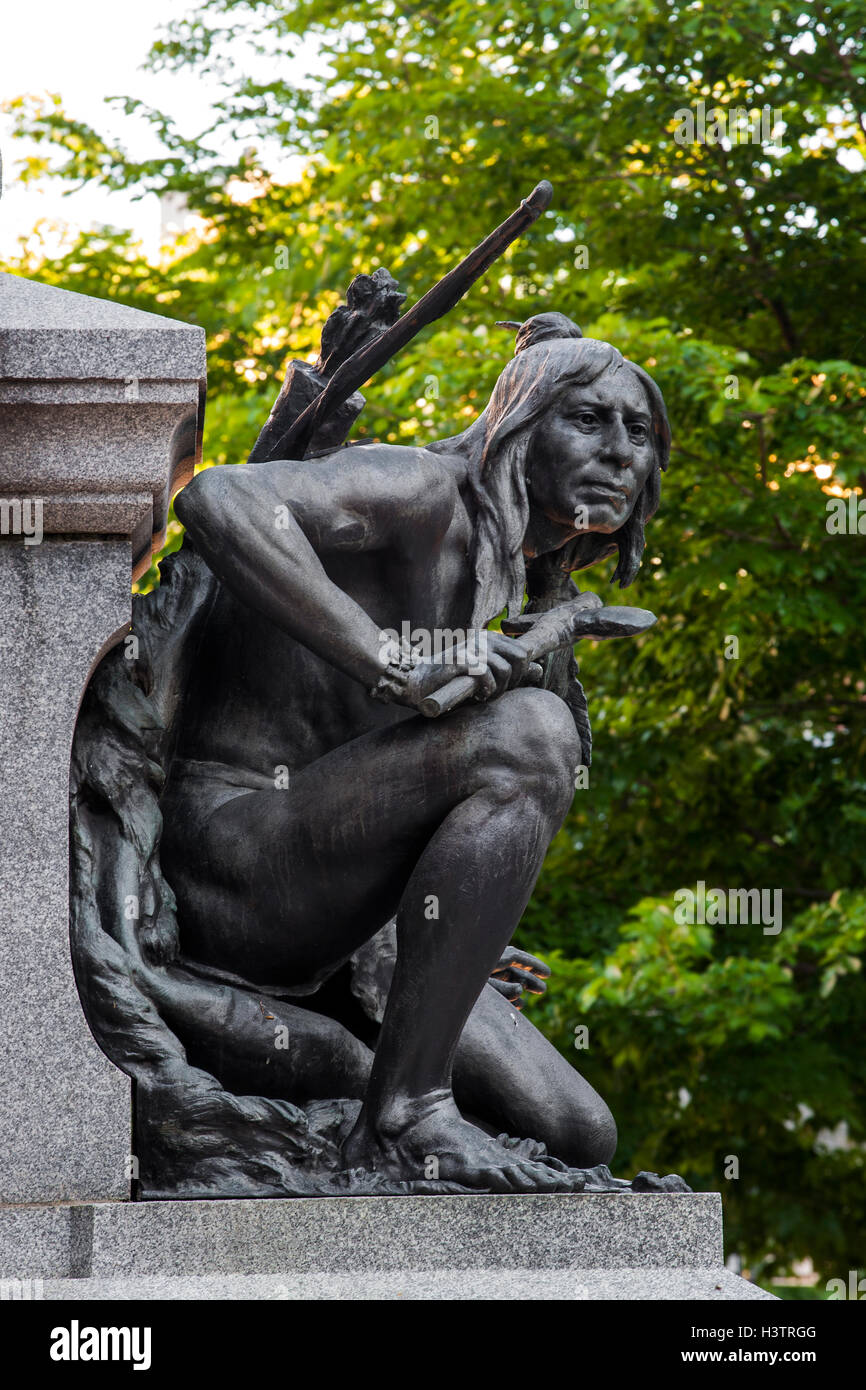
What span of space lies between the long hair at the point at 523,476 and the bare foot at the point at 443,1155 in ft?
2.88

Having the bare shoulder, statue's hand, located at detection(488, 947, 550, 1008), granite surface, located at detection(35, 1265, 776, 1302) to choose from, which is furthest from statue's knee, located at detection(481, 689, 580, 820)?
statue's hand, located at detection(488, 947, 550, 1008)

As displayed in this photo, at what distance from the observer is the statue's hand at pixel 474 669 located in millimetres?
3453

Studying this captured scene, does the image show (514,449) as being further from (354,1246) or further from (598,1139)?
(354,1246)

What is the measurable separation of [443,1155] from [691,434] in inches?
272

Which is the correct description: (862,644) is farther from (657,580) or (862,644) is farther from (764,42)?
(764,42)

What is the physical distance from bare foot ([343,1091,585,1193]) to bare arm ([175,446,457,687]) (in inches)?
33.6

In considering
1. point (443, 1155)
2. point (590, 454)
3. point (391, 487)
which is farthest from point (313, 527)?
point (443, 1155)

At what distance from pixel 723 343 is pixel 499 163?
1719 mm

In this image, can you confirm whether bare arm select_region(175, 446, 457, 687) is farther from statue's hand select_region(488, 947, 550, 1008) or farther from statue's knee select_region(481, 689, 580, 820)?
statue's hand select_region(488, 947, 550, 1008)

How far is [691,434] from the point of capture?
980 centimetres

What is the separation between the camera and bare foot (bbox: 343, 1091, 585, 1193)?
337cm

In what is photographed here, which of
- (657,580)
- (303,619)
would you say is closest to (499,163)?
(657,580)
